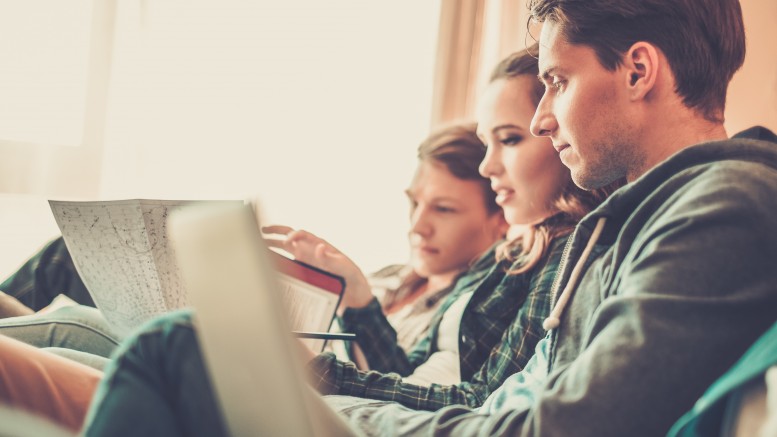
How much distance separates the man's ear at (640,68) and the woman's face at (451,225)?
764 mm

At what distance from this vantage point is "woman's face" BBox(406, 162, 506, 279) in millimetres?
1657

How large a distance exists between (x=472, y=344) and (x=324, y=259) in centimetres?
38

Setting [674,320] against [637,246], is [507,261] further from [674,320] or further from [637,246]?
[674,320]

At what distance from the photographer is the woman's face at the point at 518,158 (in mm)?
1318

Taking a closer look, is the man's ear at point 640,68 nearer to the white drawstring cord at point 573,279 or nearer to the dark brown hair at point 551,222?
the white drawstring cord at point 573,279

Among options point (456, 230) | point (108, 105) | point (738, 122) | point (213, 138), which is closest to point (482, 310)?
point (456, 230)

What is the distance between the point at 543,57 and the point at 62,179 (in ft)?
4.86

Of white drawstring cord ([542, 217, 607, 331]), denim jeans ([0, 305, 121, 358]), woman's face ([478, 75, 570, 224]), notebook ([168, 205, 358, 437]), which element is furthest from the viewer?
woman's face ([478, 75, 570, 224])

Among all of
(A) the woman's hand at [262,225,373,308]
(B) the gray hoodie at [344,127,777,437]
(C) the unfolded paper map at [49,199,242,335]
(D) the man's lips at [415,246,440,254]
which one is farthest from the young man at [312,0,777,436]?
(D) the man's lips at [415,246,440,254]

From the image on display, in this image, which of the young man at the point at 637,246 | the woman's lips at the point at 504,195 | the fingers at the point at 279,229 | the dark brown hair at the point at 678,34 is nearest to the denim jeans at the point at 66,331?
the fingers at the point at 279,229

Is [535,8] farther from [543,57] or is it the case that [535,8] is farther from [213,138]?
[213,138]

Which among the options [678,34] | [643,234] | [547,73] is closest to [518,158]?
[547,73]

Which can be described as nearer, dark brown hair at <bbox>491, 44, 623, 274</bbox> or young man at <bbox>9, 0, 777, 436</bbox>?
young man at <bbox>9, 0, 777, 436</bbox>

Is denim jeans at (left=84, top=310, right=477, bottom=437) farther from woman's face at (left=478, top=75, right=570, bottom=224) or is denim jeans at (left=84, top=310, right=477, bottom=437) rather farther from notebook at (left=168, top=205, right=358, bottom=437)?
woman's face at (left=478, top=75, right=570, bottom=224)
